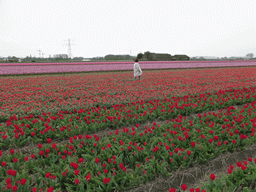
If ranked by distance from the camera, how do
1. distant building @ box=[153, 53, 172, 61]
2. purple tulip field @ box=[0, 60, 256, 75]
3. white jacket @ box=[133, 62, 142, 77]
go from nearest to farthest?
white jacket @ box=[133, 62, 142, 77], purple tulip field @ box=[0, 60, 256, 75], distant building @ box=[153, 53, 172, 61]

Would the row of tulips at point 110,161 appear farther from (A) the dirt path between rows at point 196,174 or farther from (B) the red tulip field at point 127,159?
(A) the dirt path between rows at point 196,174

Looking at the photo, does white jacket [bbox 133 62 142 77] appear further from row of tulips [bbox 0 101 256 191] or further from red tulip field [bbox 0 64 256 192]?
row of tulips [bbox 0 101 256 191]

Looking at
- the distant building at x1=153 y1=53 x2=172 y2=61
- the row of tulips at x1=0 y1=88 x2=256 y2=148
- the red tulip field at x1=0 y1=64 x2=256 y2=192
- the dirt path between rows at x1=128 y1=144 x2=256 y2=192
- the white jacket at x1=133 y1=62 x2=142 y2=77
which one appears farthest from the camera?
the distant building at x1=153 y1=53 x2=172 y2=61

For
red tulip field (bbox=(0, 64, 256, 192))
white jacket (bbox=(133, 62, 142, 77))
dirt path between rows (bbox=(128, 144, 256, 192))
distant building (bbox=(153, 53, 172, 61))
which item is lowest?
dirt path between rows (bbox=(128, 144, 256, 192))

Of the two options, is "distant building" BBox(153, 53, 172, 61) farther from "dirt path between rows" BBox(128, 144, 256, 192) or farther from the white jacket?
"dirt path between rows" BBox(128, 144, 256, 192)

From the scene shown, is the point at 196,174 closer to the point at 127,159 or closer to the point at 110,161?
the point at 127,159

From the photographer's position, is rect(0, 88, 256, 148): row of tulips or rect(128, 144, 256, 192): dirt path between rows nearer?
rect(128, 144, 256, 192): dirt path between rows

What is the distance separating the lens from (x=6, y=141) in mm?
4297

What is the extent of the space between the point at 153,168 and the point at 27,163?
→ 7.99ft

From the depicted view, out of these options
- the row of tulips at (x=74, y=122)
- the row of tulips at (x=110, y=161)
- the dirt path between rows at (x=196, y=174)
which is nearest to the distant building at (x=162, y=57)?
the row of tulips at (x=74, y=122)

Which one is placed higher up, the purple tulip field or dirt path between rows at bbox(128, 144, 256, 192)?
the purple tulip field

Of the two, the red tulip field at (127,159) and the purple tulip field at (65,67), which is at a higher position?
the purple tulip field at (65,67)

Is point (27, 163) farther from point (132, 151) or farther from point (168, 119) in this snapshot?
point (168, 119)

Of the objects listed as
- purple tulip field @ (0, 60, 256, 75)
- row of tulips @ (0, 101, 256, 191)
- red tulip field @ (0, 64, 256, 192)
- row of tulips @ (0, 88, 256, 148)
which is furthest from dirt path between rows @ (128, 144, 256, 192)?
purple tulip field @ (0, 60, 256, 75)
